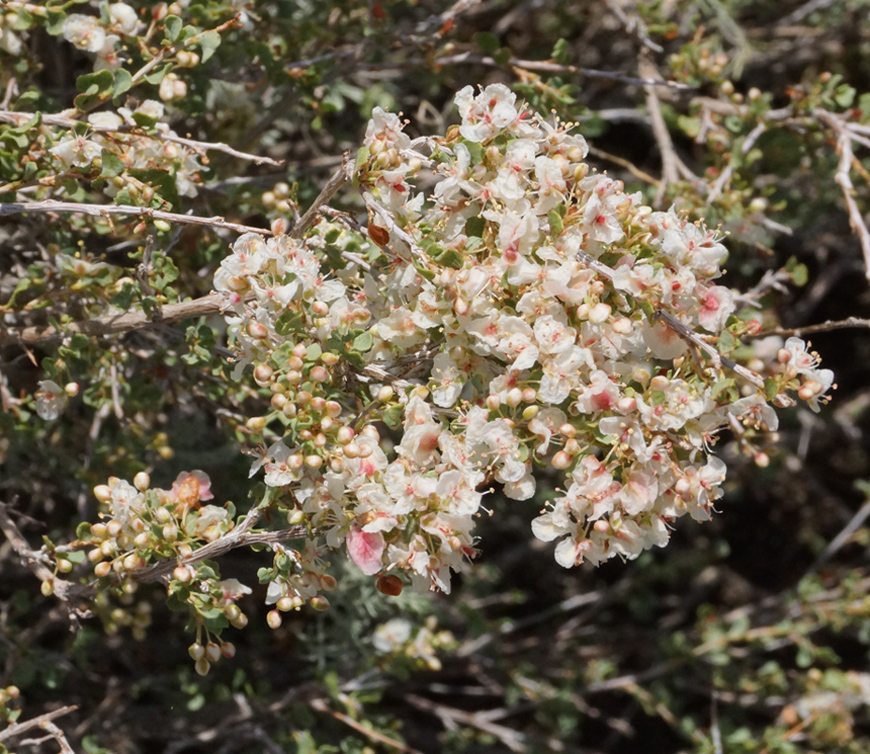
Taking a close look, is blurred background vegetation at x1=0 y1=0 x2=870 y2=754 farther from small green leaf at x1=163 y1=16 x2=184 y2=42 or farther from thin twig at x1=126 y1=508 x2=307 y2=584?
thin twig at x1=126 y1=508 x2=307 y2=584

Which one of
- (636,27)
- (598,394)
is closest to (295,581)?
(598,394)

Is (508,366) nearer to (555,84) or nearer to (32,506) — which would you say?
(555,84)

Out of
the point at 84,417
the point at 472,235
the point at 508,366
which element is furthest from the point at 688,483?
the point at 84,417

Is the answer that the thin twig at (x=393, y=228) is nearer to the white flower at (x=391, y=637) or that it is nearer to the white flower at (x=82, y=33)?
the white flower at (x=82, y=33)

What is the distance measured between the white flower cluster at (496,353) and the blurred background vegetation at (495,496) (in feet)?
1.28

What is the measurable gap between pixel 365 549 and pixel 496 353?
0.43 metres

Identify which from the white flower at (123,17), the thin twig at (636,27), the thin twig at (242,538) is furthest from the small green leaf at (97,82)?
the thin twig at (636,27)

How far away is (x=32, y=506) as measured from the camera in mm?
2770

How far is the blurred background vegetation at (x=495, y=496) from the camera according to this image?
7.64 ft

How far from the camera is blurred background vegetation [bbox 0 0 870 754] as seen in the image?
2.33m

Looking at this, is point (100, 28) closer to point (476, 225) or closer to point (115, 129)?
point (115, 129)

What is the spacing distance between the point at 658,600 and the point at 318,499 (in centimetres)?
267

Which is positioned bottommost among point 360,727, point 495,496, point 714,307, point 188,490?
point 360,727

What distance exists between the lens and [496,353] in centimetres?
162
